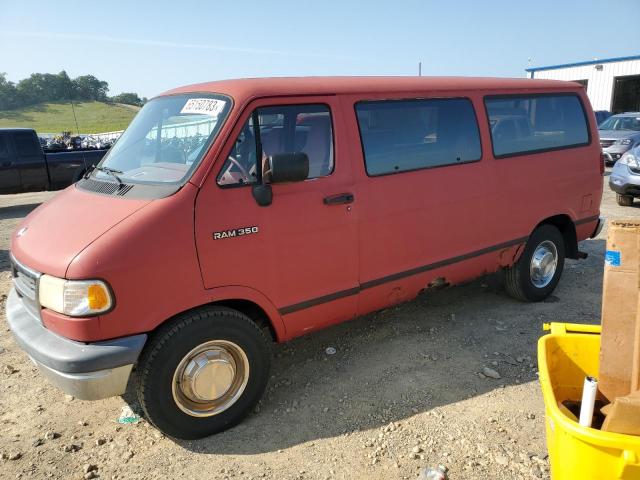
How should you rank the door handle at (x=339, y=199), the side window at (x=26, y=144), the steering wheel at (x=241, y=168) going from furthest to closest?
1. the side window at (x=26, y=144)
2. the door handle at (x=339, y=199)
3. the steering wheel at (x=241, y=168)

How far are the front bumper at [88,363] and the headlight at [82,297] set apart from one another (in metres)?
0.19

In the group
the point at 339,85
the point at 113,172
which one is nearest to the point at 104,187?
the point at 113,172

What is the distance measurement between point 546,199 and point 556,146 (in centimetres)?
57

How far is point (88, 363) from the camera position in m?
2.63

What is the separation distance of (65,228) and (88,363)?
34.2 inches

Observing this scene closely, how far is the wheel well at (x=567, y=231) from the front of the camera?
5.11 metres

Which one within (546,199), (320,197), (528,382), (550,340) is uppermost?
(320,197)

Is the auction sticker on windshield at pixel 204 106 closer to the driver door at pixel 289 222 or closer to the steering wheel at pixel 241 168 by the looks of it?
the driver door at pixel 289 222

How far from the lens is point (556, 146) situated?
4.94m

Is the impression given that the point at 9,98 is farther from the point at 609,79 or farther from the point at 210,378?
the point at 210,378

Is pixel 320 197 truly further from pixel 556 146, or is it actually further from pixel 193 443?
pixel 556 146

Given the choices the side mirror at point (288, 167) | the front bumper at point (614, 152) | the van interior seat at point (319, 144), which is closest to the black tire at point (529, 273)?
the van interior seat at point (319, 144)

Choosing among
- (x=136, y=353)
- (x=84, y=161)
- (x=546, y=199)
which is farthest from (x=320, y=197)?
(x=84, y=161)

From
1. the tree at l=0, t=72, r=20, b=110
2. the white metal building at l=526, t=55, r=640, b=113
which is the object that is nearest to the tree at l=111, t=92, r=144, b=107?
the tree at l=0, t=72, r=20, b=110
